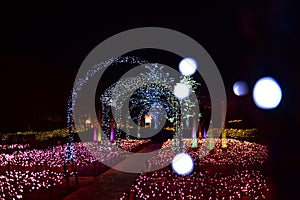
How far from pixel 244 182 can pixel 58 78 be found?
25327 mm

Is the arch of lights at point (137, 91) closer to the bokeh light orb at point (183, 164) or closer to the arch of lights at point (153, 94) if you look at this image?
the arch of lights at point (153, 94)

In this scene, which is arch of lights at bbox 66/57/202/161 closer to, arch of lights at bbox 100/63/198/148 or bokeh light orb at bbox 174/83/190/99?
arch of lights at bbox 100/63/198/148

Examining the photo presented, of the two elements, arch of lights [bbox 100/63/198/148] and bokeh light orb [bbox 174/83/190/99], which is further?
bokeh light orb [bbox 174/83/190/99]

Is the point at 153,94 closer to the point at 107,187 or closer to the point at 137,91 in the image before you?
the point at 137,91

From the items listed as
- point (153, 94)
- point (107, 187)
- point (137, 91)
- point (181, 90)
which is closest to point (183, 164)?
point (107, 187)

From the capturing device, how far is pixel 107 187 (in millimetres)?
10906

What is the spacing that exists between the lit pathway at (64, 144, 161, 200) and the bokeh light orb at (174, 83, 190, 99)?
24.7 feet

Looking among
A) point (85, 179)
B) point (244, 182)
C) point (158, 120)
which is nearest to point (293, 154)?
point (244, 182)

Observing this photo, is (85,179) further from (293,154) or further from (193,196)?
(293,154)

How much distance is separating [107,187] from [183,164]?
4480 mm

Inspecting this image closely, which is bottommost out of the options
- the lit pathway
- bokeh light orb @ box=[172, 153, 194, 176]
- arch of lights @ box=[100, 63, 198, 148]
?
the lit pathway

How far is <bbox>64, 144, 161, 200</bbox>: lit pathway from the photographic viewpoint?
970cm

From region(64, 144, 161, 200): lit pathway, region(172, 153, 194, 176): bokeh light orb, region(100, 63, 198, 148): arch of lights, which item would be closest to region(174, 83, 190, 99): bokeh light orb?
region(100, 63, 198, 148): arch of lights

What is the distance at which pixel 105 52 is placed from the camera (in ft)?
65.6
